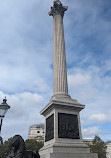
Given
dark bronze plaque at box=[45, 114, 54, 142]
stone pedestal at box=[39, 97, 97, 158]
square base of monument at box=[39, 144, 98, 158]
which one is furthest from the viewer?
dark bronze plaque at box=[45, 114, 54, 142]

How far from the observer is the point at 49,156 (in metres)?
14.3

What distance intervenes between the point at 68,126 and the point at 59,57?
29.2 feet

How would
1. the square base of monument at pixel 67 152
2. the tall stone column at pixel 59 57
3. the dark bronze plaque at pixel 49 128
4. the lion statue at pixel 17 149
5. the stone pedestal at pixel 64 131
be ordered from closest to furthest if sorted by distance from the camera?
the lion statue at pixel 17 149 → the square base of monument at pixel 67 152 → the stone pedestal at pixel 64 131 → the dark bronze plaque at pixel 49 128 → the tall stone column at pixel 59 57

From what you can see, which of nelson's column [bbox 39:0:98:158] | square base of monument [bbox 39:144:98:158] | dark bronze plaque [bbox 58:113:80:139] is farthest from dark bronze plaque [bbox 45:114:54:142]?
square base of monument [bbox 39:144:98:158]

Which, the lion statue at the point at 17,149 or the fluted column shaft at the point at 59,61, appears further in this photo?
the fluted column shaft at the point at 59,61

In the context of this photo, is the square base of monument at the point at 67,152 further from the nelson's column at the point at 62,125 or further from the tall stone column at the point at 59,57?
the tall stone column at the point at 59,57

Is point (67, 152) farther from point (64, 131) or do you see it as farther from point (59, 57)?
point (59, 57)

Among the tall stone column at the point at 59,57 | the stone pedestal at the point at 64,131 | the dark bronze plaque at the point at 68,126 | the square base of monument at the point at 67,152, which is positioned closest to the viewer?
the square base of monument at the point at 67,152

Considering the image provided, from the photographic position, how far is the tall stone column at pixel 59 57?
800 inches

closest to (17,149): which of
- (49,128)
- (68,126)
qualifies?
(68,126)

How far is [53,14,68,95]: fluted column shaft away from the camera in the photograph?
20391 millimetres

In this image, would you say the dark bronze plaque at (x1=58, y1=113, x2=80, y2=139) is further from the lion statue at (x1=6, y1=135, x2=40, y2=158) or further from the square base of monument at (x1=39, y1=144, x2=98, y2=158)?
the lion statue at (x1=6, y1=135, x2=40, y2=158)

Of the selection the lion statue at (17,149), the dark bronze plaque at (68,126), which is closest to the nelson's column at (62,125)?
the dark bronze plaque at (68,126)

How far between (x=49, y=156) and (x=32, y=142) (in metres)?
40.5
